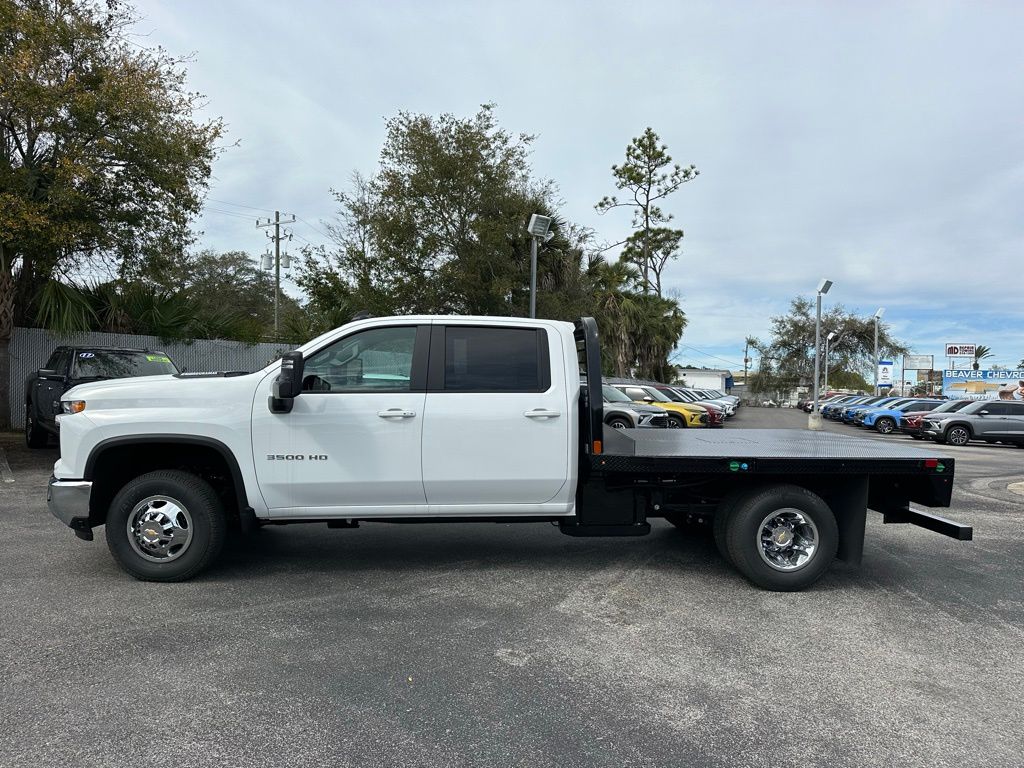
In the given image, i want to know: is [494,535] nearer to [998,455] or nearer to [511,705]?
[511,705]

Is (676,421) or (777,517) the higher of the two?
(777,517)

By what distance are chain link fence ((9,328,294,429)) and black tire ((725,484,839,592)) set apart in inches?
443

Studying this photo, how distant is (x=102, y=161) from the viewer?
1280 centimetres

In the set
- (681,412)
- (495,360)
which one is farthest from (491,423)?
(681,412)

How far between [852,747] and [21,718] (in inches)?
144

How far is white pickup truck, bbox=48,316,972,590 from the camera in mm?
5137

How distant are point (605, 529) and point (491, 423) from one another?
1.21 metres

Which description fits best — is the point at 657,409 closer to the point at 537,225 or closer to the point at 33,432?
the point at 537,225

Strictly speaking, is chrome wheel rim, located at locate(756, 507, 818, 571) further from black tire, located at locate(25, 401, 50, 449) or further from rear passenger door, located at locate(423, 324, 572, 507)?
black tire, located at locate(25, 401, 50, 449)

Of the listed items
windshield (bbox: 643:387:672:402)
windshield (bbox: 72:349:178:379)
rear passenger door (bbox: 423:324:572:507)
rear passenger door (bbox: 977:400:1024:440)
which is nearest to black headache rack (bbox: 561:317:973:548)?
rear passenger door (bbox: 423:324:572:507)

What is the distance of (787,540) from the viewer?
536 centimetres

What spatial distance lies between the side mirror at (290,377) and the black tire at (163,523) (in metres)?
0.98

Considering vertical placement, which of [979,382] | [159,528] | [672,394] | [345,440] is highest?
[979,382]

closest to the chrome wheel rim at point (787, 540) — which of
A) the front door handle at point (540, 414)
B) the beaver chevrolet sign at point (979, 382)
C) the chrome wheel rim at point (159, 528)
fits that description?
the front door handle at point (540, 414)
